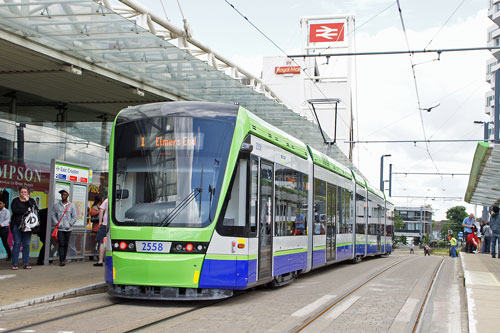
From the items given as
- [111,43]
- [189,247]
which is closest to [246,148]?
[189,247]

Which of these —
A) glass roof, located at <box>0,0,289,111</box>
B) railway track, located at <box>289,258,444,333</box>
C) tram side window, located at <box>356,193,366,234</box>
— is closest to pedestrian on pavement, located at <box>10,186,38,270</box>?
glass roof, located at <box>0,0,289,111</box>

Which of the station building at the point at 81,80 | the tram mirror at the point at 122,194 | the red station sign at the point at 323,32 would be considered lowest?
the tram mirror at the point at 122,194

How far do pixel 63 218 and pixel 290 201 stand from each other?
5.39 meters

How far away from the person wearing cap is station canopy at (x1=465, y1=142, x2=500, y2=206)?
10.9 meters

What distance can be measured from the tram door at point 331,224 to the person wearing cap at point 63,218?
6.17 metres

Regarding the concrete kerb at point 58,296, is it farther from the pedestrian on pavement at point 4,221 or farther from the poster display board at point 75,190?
the poster display board at point 75,190

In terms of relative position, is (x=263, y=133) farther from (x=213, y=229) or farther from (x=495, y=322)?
(x=495, y=322)

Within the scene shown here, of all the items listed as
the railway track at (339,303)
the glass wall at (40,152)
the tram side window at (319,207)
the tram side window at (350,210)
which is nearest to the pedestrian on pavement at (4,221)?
the glass wall at (40,152)

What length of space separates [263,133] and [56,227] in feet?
19.9

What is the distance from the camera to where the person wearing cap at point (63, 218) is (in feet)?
46.5

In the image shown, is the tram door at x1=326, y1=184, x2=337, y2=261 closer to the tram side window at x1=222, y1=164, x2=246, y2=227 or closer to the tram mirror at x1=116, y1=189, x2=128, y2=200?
the tram side window at x1=222, y1=164, x2=246, y2=227

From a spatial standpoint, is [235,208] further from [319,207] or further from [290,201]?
[319,207]

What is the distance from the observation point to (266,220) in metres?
10.6

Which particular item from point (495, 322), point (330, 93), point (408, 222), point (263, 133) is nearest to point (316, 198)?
point (263, 133)
